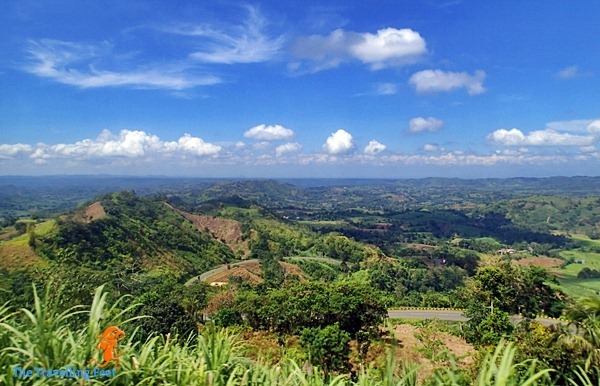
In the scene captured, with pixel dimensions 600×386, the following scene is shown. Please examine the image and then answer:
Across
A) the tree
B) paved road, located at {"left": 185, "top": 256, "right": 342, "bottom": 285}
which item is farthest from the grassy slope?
the tree

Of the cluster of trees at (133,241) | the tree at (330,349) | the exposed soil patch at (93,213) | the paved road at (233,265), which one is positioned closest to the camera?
the tree at (330,349)

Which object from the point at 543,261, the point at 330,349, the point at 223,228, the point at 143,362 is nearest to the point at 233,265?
the point at 223,228

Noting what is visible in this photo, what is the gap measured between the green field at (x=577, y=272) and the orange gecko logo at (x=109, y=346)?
51.2 m

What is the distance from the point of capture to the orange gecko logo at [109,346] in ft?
8.36

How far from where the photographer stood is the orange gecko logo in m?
2.55

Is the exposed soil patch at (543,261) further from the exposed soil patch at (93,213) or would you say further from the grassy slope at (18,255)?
the grassy slope at (18,255)

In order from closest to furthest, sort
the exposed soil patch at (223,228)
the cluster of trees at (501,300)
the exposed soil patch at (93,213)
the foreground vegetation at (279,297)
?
the foreground vegetation at (279,297), the cluster of trees at (501,300), the exposed soil patch at (93,213), the exposed soil patch at (223,228)

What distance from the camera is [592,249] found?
333 ft

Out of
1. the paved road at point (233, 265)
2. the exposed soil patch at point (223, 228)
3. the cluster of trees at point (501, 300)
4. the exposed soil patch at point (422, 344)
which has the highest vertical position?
the cluster of trees at point (501, 300)

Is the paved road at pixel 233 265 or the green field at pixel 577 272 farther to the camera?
the green field at pixel 577 272

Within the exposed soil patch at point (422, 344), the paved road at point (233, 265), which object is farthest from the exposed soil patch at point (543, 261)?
the exposed soil patch at point (422, 344)

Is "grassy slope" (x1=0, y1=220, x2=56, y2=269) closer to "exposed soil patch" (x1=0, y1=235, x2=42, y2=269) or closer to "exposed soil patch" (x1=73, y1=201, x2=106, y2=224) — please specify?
"exposed soil patch" (x1=0, y1=235, x2=42, y2=269)

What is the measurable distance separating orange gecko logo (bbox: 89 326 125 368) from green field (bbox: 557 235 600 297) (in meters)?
51.2

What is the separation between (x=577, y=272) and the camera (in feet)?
247
